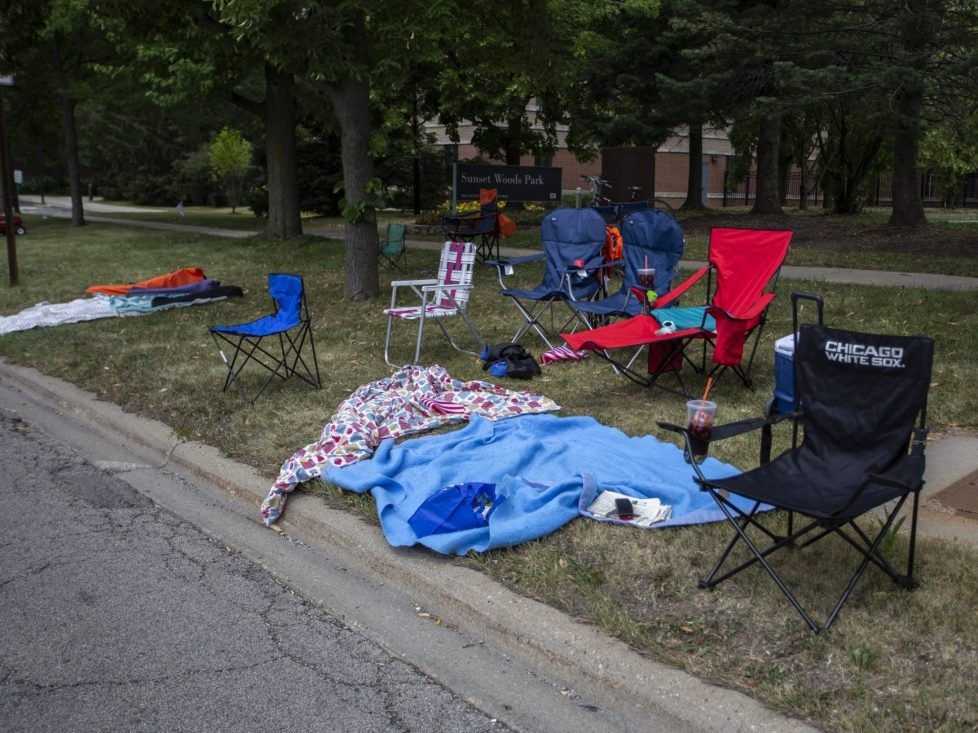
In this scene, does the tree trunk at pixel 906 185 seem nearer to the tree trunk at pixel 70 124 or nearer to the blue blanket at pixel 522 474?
the blue blanket at pixel 522 474

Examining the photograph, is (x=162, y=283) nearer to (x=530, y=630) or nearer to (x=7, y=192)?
(x=7, y=192)

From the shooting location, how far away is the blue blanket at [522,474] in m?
4.57

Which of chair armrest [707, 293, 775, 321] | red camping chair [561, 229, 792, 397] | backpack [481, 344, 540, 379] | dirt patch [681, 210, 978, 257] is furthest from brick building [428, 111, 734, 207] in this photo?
chair armrest [707, 293, 775, 321]

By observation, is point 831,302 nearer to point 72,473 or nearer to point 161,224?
→ point 72,473

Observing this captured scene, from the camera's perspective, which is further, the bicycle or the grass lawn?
the bicycle

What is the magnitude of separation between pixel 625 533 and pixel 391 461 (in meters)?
1.62

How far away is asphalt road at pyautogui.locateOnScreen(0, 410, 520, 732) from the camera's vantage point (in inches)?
132

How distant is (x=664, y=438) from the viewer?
19.9 ft

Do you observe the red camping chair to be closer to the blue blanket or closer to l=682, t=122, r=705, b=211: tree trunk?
the blue blanket

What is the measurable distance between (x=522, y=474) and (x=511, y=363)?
2.59 metres

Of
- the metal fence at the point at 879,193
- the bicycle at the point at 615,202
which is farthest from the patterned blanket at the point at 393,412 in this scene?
the metal fence at the point at 879,193

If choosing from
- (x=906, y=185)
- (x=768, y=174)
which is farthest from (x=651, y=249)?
(x=768, y=174)

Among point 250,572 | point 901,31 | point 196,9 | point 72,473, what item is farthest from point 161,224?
point 250,572

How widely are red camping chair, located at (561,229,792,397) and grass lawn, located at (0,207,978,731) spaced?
0.26m
